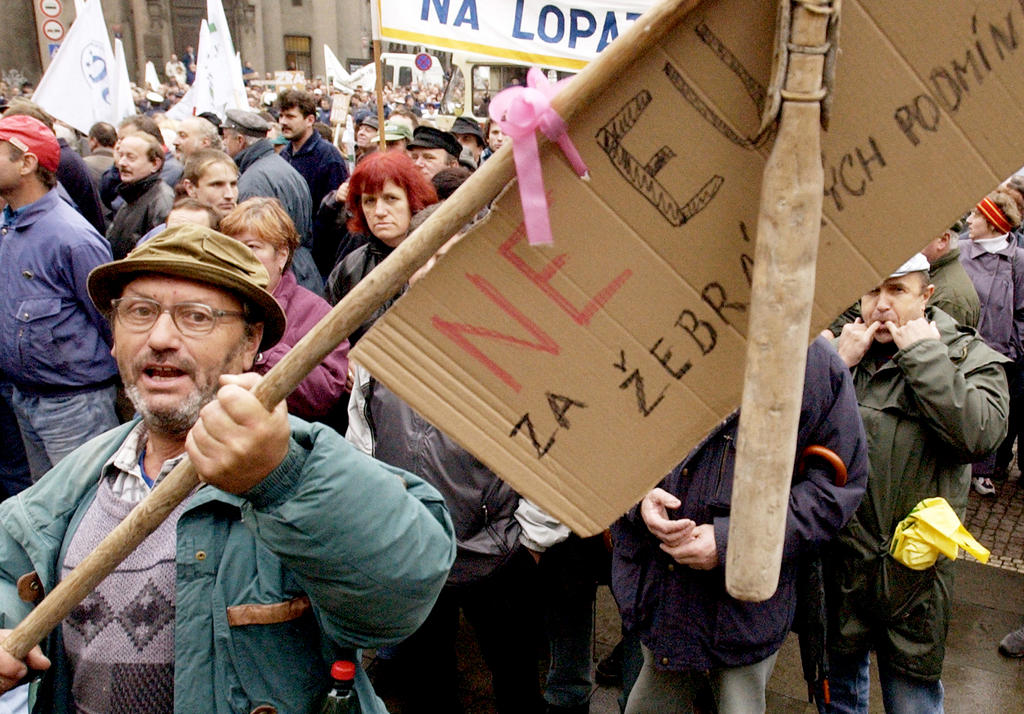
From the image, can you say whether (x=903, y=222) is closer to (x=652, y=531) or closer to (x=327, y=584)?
(x=327, y=584)

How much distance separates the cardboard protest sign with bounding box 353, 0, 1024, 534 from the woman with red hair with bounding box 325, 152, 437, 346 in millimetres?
2906

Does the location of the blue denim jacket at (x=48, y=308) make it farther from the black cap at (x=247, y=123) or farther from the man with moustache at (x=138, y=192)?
the black cap at (x=247, y=123)

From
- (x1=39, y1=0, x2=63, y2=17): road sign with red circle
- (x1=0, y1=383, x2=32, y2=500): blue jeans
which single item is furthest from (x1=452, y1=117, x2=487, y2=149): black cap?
(x1=39, y1=0, x2=63, y2=17): road sign with red circle

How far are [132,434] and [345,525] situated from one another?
811mm

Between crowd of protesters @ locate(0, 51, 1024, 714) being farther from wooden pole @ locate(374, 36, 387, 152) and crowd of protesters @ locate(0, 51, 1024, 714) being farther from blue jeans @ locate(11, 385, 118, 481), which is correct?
wooden pole @ locate(374, 36, 387, 152)

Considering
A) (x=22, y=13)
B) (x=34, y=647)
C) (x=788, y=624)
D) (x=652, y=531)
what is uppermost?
(x=34, y=647)

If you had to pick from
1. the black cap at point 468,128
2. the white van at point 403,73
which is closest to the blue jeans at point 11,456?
the black cap at point 468,128

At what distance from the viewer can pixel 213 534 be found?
5.31 ft

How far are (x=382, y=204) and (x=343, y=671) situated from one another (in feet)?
9.54

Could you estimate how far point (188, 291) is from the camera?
1.88m

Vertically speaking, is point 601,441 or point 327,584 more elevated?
point 601,441

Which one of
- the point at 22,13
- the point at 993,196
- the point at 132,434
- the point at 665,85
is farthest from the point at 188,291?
the point at 22,13

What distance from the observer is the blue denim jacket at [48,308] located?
162 inches

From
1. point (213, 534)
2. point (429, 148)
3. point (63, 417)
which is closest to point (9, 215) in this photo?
point (63, 417)
